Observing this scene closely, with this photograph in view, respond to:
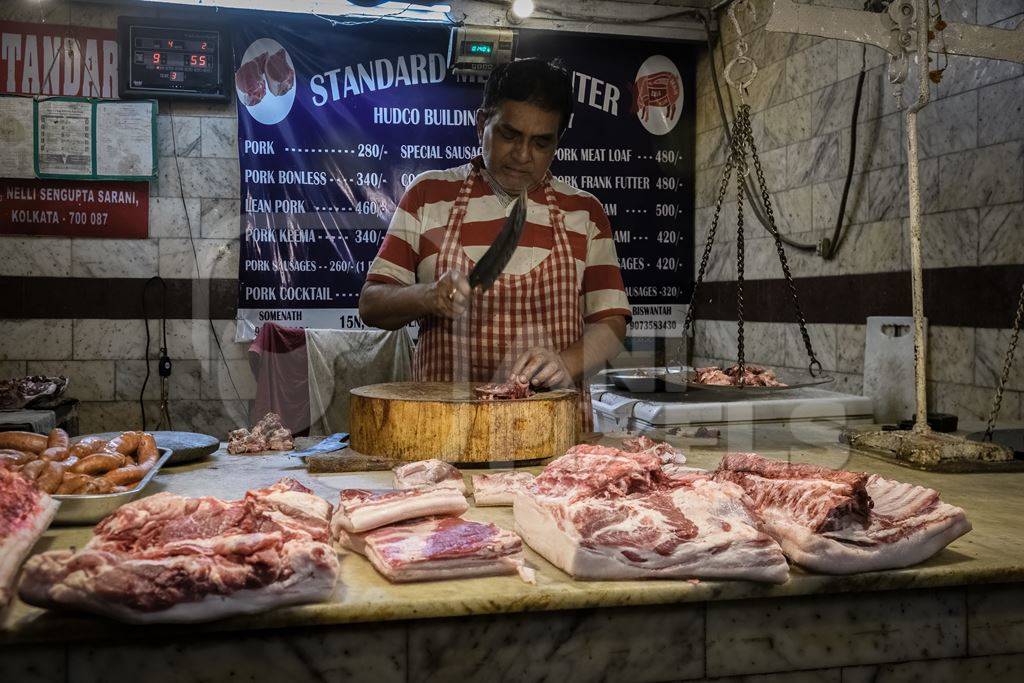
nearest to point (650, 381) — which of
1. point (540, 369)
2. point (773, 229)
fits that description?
point (773, 229)

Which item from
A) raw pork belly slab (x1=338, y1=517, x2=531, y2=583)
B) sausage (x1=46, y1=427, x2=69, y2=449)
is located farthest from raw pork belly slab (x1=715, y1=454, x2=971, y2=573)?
sausage (x1=46, y1=427, x2=69, y2=449)

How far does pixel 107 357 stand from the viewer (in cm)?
639

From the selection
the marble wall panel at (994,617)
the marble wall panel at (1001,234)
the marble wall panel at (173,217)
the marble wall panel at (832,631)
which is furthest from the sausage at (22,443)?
the marble wall panel at (173,217)

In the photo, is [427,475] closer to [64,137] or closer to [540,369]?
[540,369]

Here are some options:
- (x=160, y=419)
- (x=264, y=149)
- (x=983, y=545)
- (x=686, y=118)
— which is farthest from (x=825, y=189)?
(x=160, y=419)

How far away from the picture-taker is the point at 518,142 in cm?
318

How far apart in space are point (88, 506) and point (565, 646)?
1178 mm

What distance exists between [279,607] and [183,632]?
0.17 metres

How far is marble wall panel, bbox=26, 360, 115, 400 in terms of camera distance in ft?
20.6

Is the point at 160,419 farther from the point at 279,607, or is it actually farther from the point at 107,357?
the point at 279,607

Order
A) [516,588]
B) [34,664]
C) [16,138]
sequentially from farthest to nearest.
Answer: [16,138], [516,588], [34,664]

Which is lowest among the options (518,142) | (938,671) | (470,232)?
(938,671)

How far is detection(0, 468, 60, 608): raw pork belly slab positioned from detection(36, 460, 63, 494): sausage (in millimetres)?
91

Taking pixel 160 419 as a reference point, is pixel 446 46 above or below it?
above
